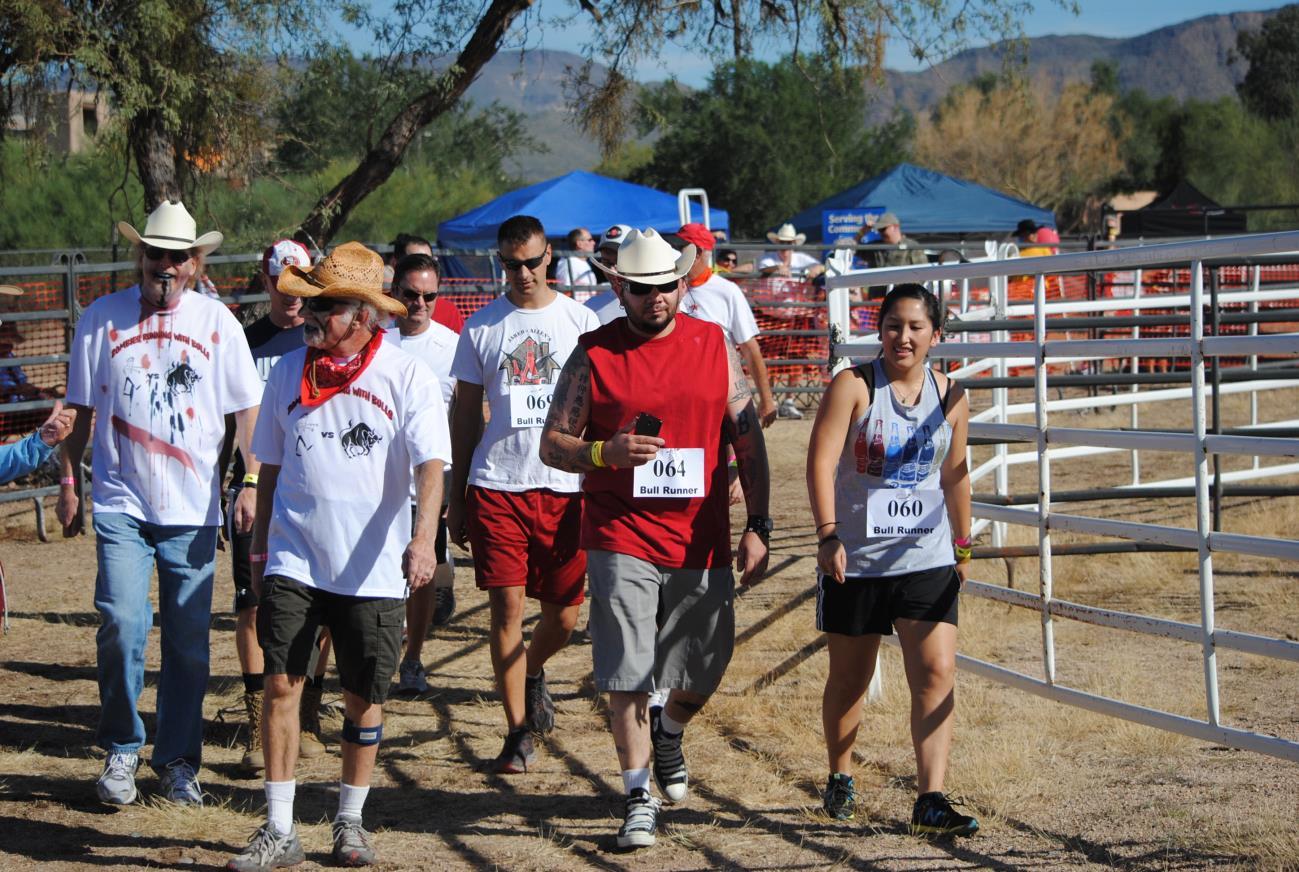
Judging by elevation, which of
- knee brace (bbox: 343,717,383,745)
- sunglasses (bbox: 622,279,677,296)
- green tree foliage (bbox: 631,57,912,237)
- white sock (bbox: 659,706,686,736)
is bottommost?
white sock (bbox: 659,706,686,736)

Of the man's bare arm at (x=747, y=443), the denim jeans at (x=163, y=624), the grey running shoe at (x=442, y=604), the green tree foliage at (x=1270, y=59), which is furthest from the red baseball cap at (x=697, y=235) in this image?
the green tree foliage at (x=1270, y=59)

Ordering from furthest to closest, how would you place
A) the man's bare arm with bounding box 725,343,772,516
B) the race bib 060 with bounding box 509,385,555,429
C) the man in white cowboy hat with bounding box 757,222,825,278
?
the man in white cowboy hat with bounding box 757,222,825,278, the race bib 060 with bounding box 509,385,555,429, the man's bare arm with bounding box 725,343,772,516

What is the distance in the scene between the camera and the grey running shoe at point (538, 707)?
6195 mm

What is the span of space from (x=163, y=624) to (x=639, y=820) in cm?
198

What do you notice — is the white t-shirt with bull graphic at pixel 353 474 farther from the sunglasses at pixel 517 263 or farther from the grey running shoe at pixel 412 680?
the grey running shoe at pixel 412 680

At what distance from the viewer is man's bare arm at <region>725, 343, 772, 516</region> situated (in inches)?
200

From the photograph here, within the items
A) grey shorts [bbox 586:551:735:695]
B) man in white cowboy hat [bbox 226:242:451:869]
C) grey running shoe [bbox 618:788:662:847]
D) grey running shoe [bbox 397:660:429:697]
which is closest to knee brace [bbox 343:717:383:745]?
man in white cowboy hat [bbox 226:242:451:869]

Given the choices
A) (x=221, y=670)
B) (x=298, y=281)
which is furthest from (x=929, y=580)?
(x=221, y=670)

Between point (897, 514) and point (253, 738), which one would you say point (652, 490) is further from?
point (253, 738)

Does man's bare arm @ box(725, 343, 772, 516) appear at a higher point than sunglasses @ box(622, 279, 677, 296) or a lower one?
lower

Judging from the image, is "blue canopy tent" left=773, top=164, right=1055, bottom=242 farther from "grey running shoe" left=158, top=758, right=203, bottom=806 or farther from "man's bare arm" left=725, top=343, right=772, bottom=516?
Result: "grey running shoe" left=158, top=758, right=203, bottom=806

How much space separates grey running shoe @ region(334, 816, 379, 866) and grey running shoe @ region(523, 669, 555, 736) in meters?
1.47

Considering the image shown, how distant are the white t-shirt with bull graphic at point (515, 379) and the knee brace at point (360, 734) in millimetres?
1440

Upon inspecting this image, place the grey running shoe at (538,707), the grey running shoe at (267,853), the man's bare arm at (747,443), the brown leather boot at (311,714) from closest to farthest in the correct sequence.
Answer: the grey running shoe at (267,853), the man's bare arm at (747,443), the grey running shoe at (538,707), the brown leather boot at (311,714)
